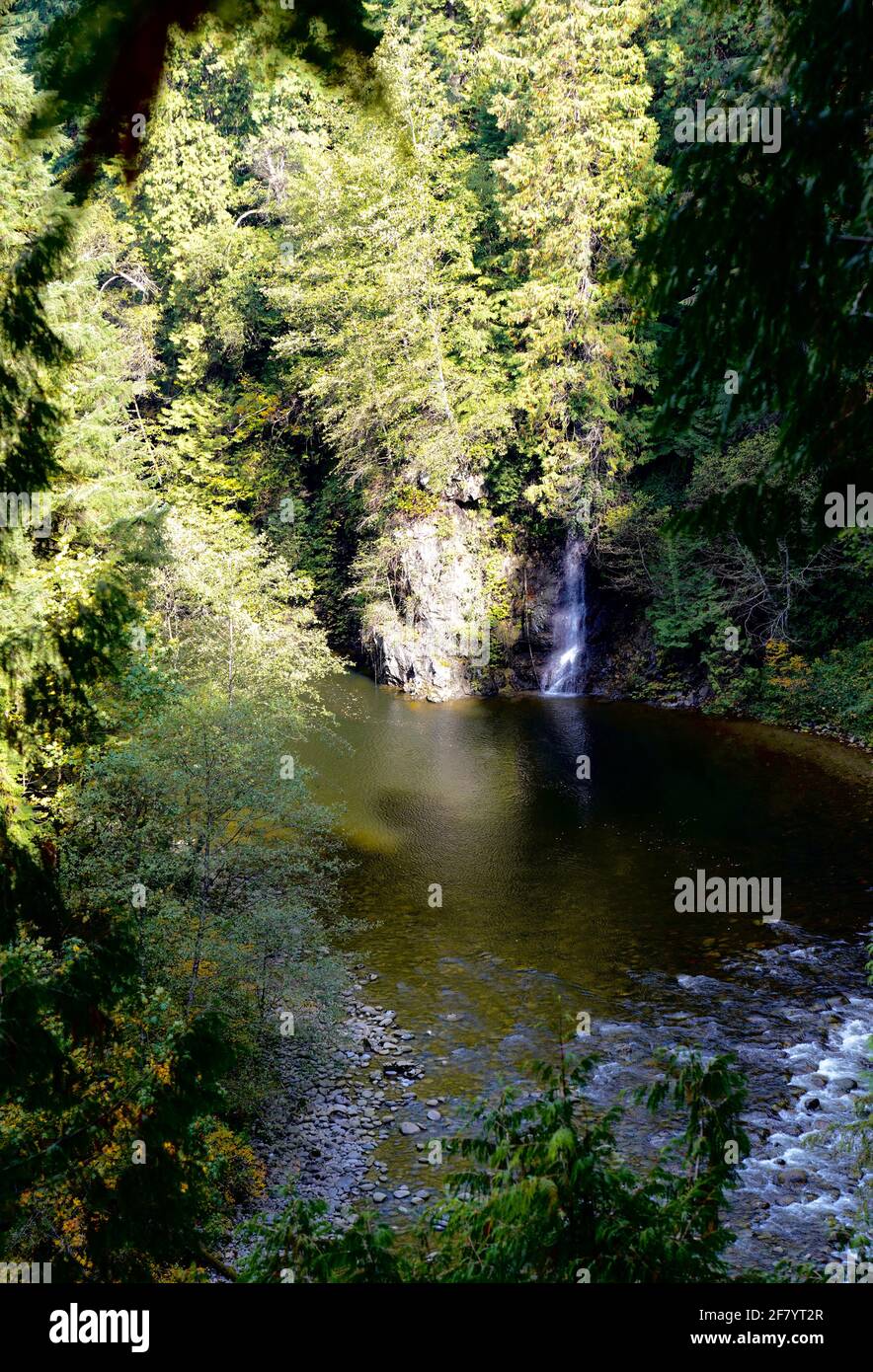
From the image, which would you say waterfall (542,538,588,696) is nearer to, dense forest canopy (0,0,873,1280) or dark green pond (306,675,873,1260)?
dense forest canopy (0,0,873,1280)

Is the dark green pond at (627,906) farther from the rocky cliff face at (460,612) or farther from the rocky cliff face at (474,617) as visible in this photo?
the rocky cliff face at (460,612)

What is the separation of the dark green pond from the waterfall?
3.12 meters

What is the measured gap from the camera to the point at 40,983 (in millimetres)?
3574

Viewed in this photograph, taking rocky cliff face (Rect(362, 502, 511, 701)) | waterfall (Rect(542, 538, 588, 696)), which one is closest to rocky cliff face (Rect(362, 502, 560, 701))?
rocky cliff face (Rect(362, 502, 511, 701))

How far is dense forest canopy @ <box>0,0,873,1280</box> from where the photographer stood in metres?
2.65

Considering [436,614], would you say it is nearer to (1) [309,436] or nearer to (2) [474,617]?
(2) [474,617]

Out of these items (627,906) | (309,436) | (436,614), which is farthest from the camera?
(309,436)

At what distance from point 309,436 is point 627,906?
2192cm

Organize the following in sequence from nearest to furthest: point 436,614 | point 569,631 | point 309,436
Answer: point 436,614 < point 569,631 < point 309,436

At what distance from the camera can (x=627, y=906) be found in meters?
14.3

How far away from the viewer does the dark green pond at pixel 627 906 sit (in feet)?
33.7

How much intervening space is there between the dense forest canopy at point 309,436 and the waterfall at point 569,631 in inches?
28.9

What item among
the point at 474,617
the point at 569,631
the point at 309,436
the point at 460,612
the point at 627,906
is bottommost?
the point at 627,906

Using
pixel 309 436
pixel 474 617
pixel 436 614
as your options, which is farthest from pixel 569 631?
pixel 309 436
